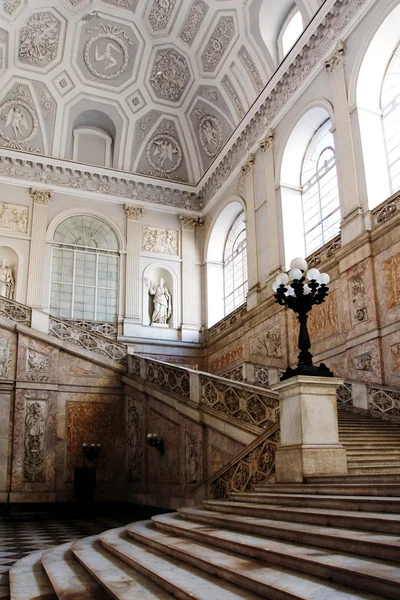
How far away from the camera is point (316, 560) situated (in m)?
3.28

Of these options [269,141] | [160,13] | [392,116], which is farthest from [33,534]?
[160,13]

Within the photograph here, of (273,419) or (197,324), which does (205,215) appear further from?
(273,419)

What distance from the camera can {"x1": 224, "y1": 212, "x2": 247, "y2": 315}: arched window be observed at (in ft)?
67.2

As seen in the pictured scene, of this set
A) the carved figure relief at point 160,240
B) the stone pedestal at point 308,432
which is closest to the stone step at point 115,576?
the stone pedestal at point 308,432

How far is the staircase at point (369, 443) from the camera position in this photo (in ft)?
22.4

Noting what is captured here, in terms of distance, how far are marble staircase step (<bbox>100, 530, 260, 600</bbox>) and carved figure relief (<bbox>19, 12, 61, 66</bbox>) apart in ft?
62.0

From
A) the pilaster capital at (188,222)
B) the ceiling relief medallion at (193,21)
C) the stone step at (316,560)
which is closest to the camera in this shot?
the stone step at (316,560)

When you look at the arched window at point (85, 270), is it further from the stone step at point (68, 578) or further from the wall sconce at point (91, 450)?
the stone step at point (68, 578)

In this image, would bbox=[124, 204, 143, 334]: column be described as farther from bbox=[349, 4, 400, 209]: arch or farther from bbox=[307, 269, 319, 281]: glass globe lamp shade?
bbox=[307, 269, 319, 281]: glass globe lamp shade

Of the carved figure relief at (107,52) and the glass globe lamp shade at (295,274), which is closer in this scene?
the glass globe lamp shade at (295,274)

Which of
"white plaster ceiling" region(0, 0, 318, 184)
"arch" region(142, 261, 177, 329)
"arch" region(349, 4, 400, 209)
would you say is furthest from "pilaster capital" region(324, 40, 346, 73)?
"arch" region(142, 261, 177, 329)

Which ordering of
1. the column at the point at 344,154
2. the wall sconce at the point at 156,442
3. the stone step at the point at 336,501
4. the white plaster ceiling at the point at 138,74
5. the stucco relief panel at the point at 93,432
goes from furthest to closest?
the white plaster ceiling at the point at 138,74 → the stucco relief panel at the point at 93,432 → the column at the point at 344,154 → the wall sconce at the point at 156,442 → the stone step at the point at 336,501

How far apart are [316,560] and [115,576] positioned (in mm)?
1767

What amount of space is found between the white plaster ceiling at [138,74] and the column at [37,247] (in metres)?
2.07
